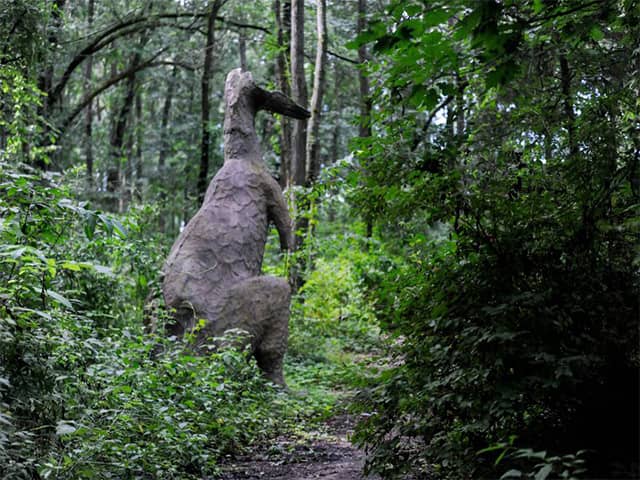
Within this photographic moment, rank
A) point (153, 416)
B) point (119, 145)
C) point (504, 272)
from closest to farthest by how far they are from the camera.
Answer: point (504, 272)
point (153, 416)
point (119, 145)

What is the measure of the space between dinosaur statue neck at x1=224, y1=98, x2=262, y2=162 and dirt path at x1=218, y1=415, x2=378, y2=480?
3559 millimetres

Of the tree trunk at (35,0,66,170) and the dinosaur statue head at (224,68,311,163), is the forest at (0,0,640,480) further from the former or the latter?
the tree trunk at (35,0,66,170)

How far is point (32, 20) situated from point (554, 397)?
23.6ft

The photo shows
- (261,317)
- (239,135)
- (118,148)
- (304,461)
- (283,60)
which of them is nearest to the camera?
(304,461)

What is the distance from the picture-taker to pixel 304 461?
5.41 meters

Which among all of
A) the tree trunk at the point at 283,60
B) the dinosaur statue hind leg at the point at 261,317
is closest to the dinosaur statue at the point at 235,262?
the dinosaur statue hind leg at the point at 261,317

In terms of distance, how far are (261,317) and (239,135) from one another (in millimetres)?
2380

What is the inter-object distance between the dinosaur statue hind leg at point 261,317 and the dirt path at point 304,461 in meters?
1.36

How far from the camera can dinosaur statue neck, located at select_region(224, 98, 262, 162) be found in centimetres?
823

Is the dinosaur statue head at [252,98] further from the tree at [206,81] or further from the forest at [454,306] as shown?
the tree at [206,81]

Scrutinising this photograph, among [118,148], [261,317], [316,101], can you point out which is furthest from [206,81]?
[261,317]

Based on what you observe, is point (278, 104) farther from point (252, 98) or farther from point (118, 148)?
point (118, 148)

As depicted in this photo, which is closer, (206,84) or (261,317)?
(261,317)

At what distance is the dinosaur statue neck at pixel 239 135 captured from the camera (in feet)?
27.0
